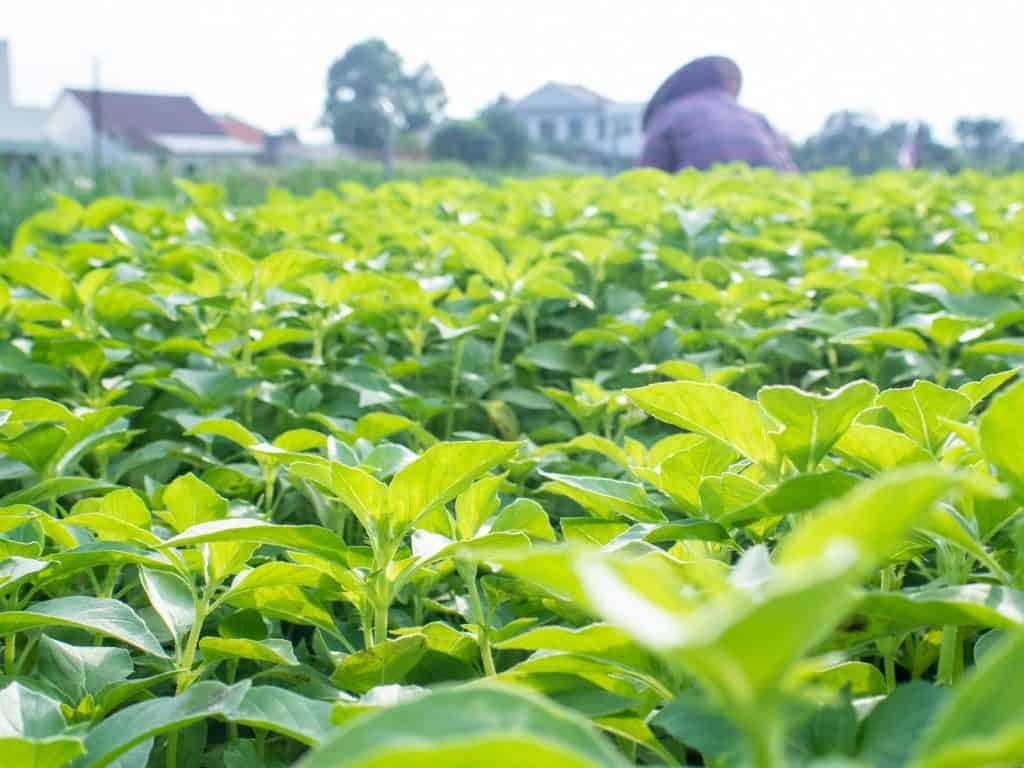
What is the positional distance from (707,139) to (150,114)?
40624mm

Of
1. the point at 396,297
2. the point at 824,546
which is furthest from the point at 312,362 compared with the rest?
the point at 824,546

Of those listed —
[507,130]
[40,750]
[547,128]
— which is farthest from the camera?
[547,128]

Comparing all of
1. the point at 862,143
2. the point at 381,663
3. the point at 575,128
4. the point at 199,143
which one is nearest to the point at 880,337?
the point at 381,663

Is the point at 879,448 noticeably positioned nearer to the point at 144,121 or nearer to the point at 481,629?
the point at 481,629

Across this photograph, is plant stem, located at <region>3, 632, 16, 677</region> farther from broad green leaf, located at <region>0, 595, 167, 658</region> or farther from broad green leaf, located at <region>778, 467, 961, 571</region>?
broad green leaf, located at <region>778, 467, 961, 571</region>

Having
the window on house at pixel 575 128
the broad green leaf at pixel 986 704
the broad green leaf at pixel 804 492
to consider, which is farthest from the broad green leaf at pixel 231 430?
the window on house at pixel 575 128

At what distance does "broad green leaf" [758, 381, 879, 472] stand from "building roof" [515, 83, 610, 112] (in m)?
60.5

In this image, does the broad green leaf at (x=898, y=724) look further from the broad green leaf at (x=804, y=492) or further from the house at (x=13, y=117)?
the house at (x=13, y=117)

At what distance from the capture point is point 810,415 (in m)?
0.71

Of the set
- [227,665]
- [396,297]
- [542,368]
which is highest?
[396,297]

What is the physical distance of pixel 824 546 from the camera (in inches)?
15.2

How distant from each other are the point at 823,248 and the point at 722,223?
27 centimetres

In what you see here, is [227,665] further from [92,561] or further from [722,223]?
[722,223]

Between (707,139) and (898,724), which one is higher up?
(707,139)
